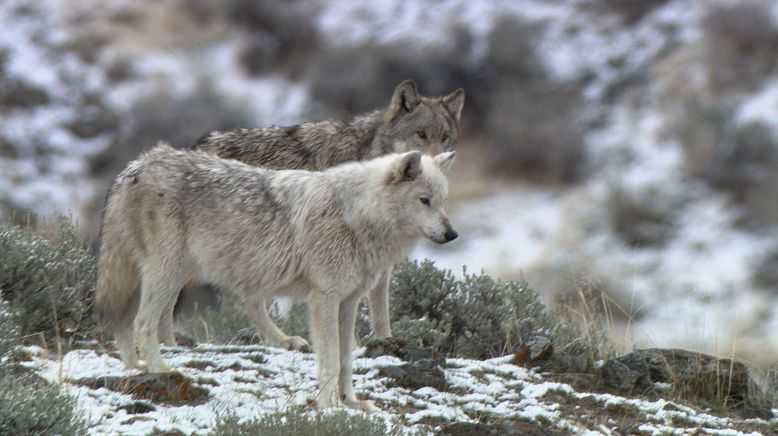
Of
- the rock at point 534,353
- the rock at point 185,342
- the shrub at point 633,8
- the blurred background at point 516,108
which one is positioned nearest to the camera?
the rock at point 534,353

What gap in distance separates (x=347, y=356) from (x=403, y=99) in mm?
3070

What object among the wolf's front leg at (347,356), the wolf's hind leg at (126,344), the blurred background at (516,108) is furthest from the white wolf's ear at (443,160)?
the blurred background at (516,108)

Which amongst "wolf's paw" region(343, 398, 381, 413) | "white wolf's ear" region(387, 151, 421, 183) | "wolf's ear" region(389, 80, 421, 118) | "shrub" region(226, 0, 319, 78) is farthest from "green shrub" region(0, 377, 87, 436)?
"shrub" region(226, 0, 319, 78)

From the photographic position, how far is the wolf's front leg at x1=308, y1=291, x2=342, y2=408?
6.56m

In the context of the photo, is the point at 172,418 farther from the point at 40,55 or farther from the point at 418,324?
the point at 40,55

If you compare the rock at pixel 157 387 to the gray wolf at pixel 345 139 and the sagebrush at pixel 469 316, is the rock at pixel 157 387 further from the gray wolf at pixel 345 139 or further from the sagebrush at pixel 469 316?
the sagebrush at pixel 469 316

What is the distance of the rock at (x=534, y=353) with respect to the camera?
8.20m

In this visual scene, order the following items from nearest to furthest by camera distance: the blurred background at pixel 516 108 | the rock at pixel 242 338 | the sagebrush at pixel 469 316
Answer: the sagebrush at pixel 469 316
the rock at pixel 242 338
the blurred background at pixel 516 108

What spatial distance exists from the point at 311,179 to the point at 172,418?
1.88 metres

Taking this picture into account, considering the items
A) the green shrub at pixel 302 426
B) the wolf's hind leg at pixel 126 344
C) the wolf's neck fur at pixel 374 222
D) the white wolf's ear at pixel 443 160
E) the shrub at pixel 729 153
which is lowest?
the green shrub at pixel 302 426

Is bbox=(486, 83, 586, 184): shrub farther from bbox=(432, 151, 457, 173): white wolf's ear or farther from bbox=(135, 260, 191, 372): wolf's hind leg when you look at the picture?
bbox=(135, 260, 191, 372): wolf's hind leg

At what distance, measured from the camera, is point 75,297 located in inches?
325

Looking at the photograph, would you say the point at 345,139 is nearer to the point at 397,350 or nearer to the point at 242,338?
the point at 242,338

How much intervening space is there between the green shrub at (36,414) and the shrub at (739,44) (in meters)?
16.2
